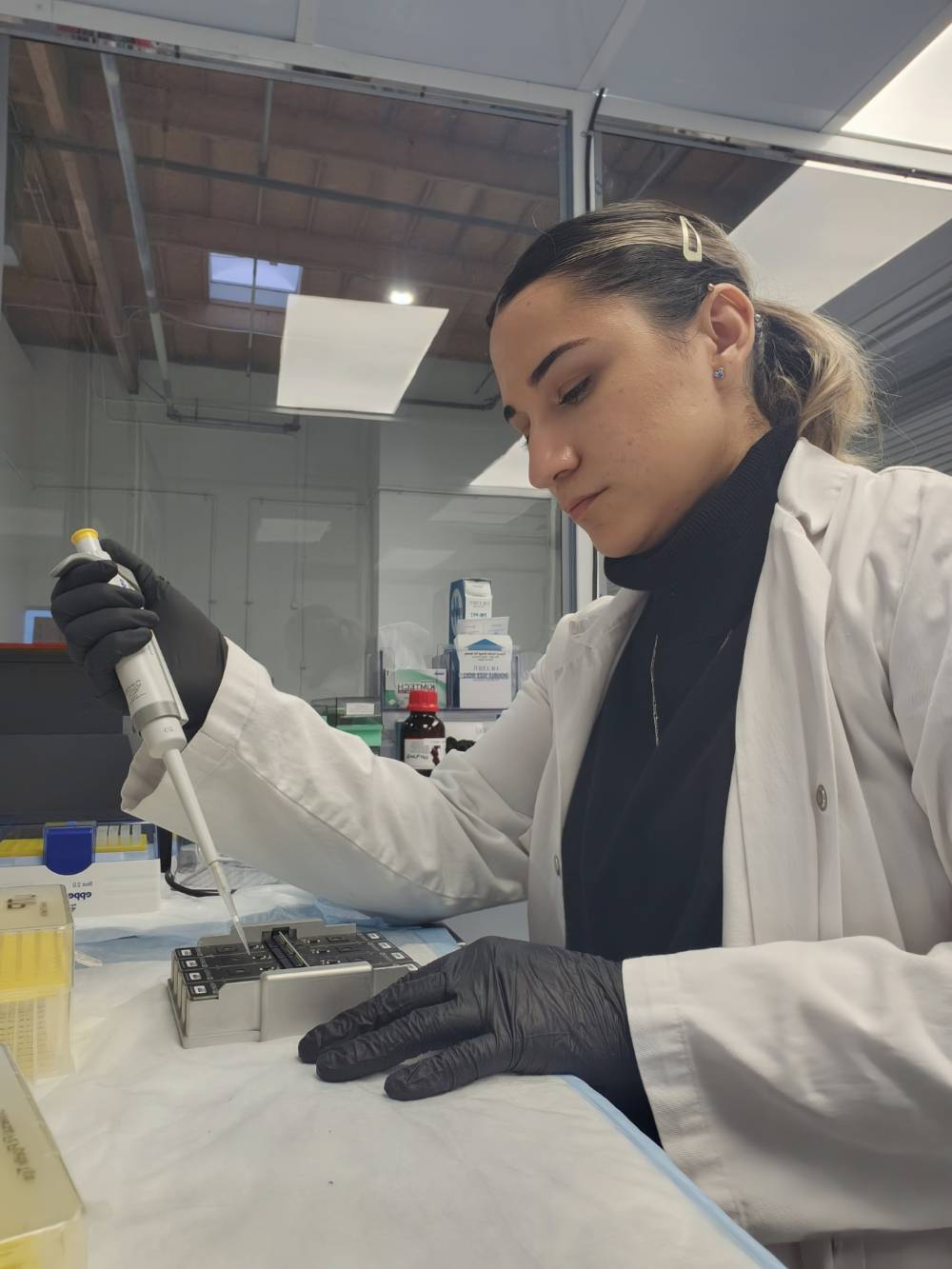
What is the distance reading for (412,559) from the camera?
2305mm

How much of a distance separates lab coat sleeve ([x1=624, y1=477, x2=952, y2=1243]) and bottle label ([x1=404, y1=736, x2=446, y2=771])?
1.23 meters

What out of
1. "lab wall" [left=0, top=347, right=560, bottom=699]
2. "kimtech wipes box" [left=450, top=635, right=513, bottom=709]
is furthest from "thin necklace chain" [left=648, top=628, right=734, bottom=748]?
"lab wall" [left=0, top=347, right=560, bottom=699]

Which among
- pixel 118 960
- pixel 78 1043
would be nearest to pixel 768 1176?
Answer: pixel 78 1043

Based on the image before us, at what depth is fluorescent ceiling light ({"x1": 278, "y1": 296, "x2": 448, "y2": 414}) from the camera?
2.25 meters

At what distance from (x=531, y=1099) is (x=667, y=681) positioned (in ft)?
1.73

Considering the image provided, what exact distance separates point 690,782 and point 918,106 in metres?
2.38

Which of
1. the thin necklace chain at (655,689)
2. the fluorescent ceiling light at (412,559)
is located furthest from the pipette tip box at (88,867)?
the fluorescent ceiling light at (412,559)

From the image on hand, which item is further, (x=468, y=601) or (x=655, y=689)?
(x=468, y=601)

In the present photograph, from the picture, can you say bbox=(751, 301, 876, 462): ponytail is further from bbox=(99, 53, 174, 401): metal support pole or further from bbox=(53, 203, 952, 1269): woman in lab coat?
bbox=(99, 53, 174, 401): metal support pole

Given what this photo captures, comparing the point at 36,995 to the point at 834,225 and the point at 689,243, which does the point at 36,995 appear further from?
the point at 834,225

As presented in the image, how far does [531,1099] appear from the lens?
522mm

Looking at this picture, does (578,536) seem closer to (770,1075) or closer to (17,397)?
(17,397)

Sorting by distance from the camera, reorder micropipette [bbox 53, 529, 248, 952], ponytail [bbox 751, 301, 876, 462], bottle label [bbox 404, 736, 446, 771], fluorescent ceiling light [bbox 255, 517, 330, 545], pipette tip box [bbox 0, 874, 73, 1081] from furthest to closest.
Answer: fluorescent ceiling light [bbox 255, 517, 330, 545]
bottle label [bbox 404, 736, 446, 771]
ponytail [bbox 751, 301, 876, 462]
micropipette [bbox 53, 529, 248, 952]
pipette tip box [bbox 0, 874, 73, 1081]

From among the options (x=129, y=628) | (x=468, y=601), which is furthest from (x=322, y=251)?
(x=129, y=628)
